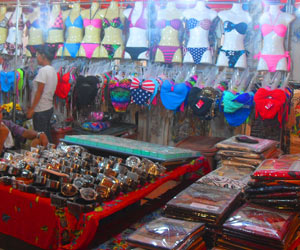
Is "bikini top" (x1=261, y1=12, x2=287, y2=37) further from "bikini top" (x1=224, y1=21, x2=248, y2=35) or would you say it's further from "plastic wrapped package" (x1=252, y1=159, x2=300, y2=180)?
"plastic wrapped package" (x1=252, y1=159, x2=300, y2=180)

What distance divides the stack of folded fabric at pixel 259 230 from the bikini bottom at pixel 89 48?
13.1 feet

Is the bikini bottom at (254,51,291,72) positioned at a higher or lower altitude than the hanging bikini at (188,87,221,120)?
higher

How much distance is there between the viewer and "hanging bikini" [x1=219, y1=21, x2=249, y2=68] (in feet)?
14.7

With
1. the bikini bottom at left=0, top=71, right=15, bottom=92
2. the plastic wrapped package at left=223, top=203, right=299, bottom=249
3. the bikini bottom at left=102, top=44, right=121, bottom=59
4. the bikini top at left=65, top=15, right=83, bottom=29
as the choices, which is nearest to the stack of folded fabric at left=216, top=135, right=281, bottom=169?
the plastic wrapped package at left=223, top=203, right=299, bottom=249

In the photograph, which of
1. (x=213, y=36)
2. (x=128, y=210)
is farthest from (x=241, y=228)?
(x=213, y=36)

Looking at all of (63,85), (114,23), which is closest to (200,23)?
(114,23)

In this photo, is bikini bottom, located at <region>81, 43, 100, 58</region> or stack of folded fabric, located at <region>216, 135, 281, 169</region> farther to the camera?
bikini bottom, located at <region>81, 43, 100, 58</region>

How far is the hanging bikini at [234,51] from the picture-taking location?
4.48 m

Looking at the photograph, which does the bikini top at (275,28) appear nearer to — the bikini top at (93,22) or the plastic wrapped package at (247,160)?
the bikini top at (93,22)

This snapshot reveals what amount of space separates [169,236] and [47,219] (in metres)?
0.67

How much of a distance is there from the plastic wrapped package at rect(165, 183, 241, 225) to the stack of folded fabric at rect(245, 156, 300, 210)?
0.11 meters

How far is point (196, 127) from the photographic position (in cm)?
500

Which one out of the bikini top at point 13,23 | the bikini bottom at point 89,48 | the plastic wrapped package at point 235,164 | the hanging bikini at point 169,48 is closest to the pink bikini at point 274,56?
the hanging bikini at point 169,48

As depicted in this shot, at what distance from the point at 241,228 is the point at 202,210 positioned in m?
0.20
